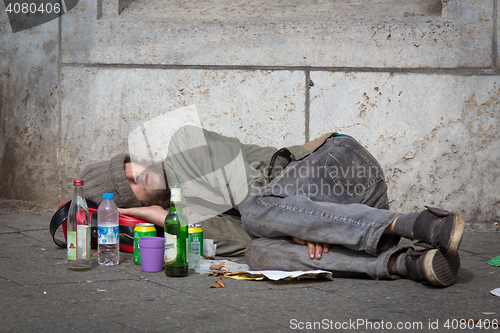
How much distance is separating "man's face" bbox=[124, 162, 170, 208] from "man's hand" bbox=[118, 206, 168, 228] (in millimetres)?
144

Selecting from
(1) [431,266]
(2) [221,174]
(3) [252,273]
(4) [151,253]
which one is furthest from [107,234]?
(1) [431,266]

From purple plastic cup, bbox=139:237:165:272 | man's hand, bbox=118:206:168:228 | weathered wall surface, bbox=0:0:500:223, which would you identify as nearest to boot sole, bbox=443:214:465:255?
purple plastic cup, bbox=139:237:165:272

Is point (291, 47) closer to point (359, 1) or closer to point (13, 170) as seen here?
point (359, 1)

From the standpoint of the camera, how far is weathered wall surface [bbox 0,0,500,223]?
4340 millimetres

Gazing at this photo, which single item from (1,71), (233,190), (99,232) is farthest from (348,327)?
(1,71)

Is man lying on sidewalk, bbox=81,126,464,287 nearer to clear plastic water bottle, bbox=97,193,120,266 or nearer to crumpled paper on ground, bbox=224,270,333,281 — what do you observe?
crumpled paper on ground, bbox=224,270,333,281

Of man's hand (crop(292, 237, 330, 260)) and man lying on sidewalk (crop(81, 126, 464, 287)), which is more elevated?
man lying on sidewalk (crop(81, 126, 464, 287))

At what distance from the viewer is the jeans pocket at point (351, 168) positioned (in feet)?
9.54

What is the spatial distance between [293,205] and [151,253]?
0.79m

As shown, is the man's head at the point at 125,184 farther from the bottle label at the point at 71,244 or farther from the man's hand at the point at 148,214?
the bottle label at the point at 71,244

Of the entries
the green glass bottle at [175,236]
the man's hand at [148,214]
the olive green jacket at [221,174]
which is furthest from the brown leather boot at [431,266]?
the man's hand at [148,214]

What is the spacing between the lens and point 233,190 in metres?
3.04

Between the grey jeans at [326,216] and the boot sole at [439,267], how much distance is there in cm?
22

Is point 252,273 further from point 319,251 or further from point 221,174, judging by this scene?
point 221,174
